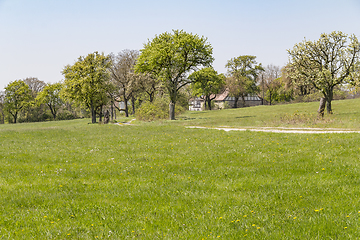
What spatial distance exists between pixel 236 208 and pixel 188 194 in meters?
1.57

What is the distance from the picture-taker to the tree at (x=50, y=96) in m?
80.0

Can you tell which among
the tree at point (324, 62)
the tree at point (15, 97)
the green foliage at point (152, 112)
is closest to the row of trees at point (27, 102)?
the tree at point (15, 97)

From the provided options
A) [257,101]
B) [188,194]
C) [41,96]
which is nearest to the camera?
[188,194]

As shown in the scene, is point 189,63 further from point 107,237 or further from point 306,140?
point 107,237

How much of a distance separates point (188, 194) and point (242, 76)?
86670 millimetres

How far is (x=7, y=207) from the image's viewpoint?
22.7 ft

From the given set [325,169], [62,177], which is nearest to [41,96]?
[62,177]

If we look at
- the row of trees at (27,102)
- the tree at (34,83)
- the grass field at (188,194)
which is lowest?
the grass field at (188,194)

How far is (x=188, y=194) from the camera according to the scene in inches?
295

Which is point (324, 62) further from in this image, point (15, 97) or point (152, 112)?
point (15, 97)

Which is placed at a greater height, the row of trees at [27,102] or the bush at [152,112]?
the row of trees at [27,102]

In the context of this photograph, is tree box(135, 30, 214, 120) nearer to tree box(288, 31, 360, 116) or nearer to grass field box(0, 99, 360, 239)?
tree box(288, 31, 360, 116)

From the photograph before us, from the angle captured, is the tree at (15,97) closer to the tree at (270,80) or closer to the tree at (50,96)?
the tree at (50,96)

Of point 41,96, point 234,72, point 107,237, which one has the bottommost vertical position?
point 107,237
